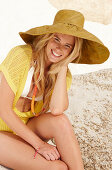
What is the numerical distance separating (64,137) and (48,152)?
0.32 feet

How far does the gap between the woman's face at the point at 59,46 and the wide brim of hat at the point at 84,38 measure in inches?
2.9

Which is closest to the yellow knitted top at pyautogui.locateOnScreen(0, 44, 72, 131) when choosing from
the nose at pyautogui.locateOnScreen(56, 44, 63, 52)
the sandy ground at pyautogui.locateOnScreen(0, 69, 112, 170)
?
the nose at pyautogui.locateOnScreen(56, 44, 63, 52)

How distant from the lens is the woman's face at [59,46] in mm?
1120

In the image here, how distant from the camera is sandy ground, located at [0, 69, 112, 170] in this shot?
56.7 inches

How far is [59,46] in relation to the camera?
44.3 inches

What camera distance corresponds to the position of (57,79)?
1.24 meters

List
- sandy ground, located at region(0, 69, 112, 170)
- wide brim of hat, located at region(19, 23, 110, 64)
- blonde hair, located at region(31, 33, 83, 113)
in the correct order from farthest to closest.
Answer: sandy ground, located at region(0, 69, 112, 170) < blonde hair, located at region(31, 33, 83, 113) < wide brim of hat, located at region(19, 23, 110, 64)

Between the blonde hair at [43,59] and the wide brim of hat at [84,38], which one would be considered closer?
the wide brim of hat at [84,38]

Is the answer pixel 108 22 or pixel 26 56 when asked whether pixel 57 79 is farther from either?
pixel 108 22

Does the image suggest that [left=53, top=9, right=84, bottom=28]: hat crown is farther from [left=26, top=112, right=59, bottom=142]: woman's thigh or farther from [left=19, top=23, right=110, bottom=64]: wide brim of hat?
[left=26, top=112, right=59, bottom=142]: woman's thigh

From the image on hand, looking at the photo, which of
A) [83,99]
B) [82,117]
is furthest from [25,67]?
[83,99]

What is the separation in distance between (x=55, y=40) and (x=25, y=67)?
191mm

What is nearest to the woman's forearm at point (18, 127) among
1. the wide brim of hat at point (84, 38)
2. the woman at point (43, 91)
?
the woman at point (43, 91)

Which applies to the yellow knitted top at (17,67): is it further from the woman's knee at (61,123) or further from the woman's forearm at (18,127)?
the woman's knee at (61,123)
